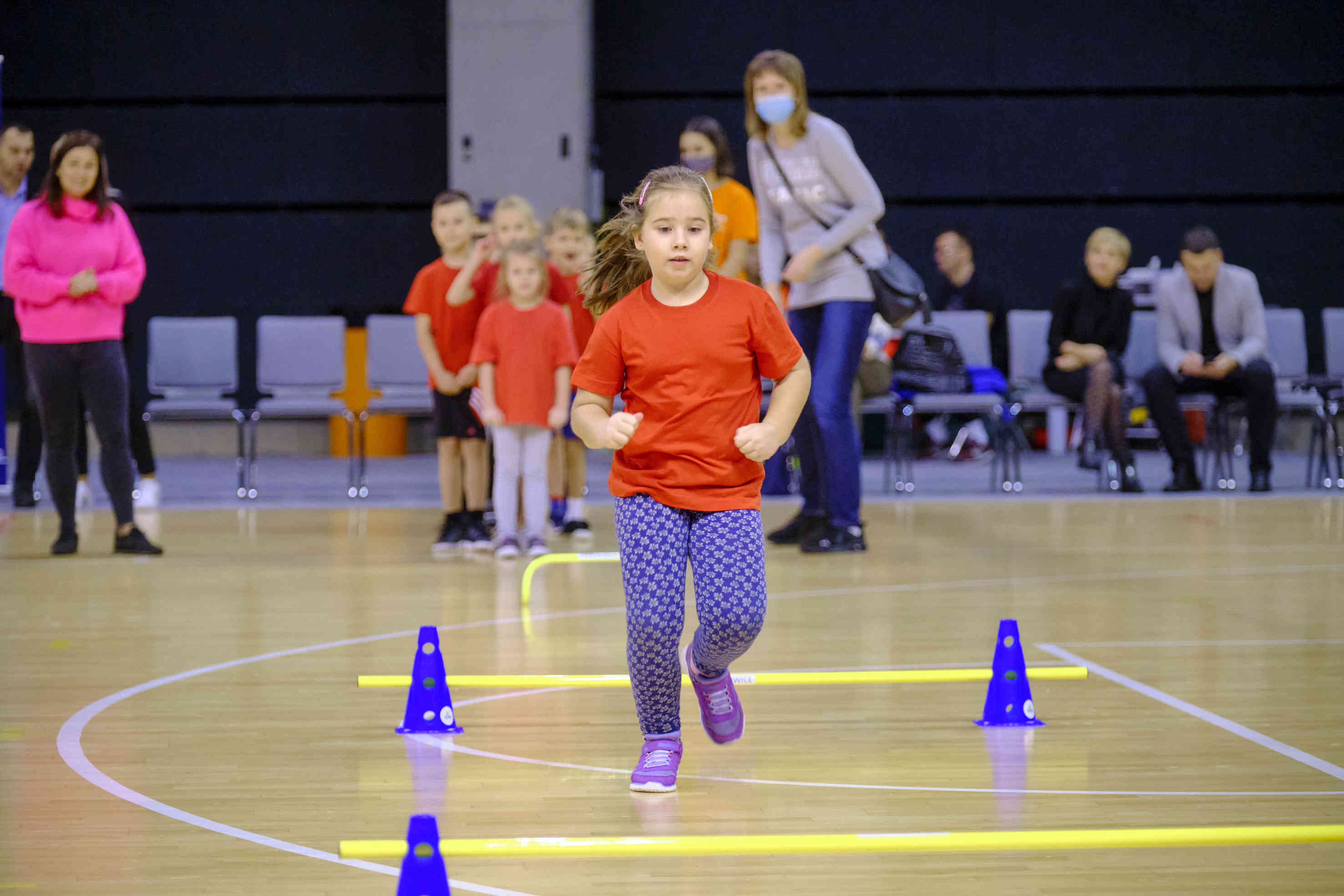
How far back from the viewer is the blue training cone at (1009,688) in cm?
307

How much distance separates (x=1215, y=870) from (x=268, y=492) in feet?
21.7

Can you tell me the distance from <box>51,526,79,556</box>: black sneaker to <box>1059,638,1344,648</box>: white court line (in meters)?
3.65

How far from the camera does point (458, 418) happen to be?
19.4 ft

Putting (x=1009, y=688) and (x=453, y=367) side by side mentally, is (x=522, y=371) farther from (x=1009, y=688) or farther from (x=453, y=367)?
(x=1009, y=688)

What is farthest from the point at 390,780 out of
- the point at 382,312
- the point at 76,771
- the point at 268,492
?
the point at 382,312

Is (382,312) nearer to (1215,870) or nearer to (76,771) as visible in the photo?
(76,771)

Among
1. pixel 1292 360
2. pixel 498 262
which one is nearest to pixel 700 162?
pixel 498 262

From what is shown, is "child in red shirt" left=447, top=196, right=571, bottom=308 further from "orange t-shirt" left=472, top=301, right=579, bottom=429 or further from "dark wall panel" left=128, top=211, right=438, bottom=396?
"dark wall panel" left=128, top=211, right=438, bottom=396

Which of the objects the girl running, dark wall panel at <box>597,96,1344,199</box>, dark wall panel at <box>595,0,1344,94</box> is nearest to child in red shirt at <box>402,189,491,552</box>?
the girl running

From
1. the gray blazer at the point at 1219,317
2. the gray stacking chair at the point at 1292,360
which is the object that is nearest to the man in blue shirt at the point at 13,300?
the gray blazer at the point at 1219,317

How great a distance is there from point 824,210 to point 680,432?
2987mm

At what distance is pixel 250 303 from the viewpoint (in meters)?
11.6

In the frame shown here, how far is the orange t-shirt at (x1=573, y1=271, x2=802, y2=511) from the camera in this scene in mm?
2576

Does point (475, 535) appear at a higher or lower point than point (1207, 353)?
lower
